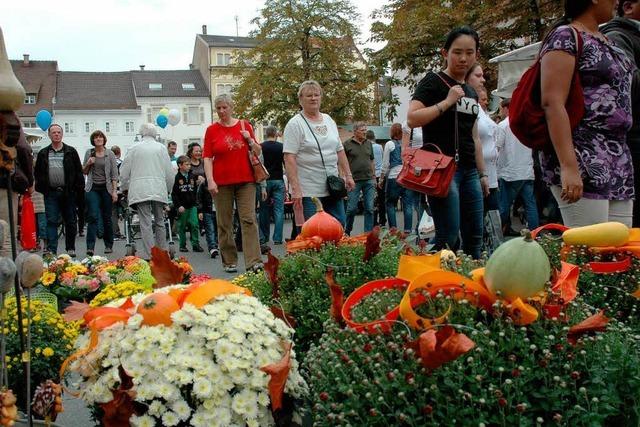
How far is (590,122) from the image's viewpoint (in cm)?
320

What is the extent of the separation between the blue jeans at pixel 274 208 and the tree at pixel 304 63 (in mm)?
26794

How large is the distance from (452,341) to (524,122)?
6.15 ft

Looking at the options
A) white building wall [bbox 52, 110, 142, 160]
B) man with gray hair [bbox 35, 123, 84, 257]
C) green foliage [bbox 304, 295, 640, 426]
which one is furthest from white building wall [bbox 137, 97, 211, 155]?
green foliage [bbox 304, 295, 640, 426]

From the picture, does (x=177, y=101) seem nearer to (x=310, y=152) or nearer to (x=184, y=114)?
(x=184, y=114)

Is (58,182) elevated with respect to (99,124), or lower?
lower

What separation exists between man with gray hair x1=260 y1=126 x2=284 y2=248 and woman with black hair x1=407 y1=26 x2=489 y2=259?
253 inches

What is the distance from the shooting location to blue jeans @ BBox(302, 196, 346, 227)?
586 centimetres

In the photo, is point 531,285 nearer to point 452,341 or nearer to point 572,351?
point 572,351

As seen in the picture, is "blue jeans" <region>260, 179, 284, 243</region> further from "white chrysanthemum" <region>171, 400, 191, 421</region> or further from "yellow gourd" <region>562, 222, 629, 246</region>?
"white chrysanthemum" <region>171, 400, 191, 421</region>

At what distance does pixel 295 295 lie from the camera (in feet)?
10.2

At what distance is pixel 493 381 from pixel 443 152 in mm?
2991

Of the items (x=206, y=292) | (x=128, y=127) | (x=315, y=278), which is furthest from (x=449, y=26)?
(x=128, y=127)

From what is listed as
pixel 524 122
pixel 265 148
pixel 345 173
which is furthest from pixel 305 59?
pixel 524 122

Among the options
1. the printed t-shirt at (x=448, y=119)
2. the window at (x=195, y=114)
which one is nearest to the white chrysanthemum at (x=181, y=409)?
the printed t-shirt at (x=448, y=119)
